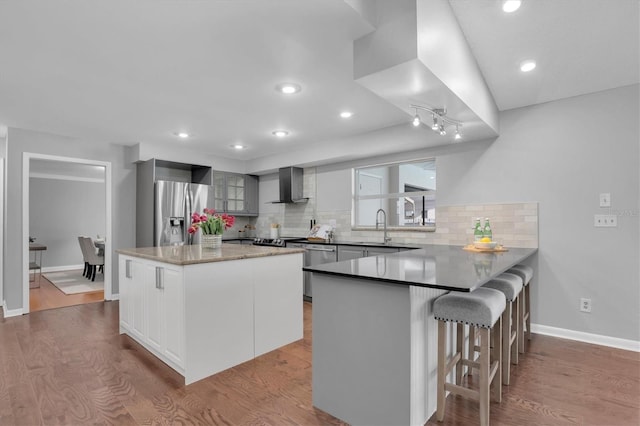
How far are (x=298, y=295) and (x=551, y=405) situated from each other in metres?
2.05

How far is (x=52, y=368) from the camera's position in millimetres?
2623

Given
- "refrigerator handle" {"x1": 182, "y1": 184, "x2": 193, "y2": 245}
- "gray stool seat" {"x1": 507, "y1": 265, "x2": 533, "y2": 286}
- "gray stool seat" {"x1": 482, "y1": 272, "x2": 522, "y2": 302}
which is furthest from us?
"refrigerator handle" {"x1": 182, "y1": 184, "x2": 193, "y2": 245}

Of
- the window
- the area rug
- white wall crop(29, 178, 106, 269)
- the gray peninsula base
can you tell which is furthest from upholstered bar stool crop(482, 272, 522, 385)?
white wall crop(29, 178, 106, 269)

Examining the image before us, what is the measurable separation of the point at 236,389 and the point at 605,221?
3.46 m

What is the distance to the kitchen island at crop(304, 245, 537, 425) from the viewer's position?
66.1 inches

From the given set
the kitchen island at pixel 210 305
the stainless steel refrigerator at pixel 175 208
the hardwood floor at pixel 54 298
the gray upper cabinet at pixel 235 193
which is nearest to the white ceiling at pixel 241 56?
the stainless steel refrigerator at pixel 175 208

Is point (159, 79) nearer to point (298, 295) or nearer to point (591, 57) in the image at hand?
point (298, 295)

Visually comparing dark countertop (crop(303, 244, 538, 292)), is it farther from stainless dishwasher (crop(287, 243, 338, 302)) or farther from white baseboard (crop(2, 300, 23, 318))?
white baseboard (crop(2, 300, 23, 318))

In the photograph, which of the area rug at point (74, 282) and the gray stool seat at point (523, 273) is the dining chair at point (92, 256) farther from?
the gray stool seat at point (523, 273)

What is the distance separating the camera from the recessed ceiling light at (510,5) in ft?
6.93

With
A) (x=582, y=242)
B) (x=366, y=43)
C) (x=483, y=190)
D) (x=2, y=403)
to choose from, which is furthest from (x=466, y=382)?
(x=2, y=403)

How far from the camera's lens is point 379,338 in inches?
69.9

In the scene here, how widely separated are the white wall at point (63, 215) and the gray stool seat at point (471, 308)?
9522 millimetres

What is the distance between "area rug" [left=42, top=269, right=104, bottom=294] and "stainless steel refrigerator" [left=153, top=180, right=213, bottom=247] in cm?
200
